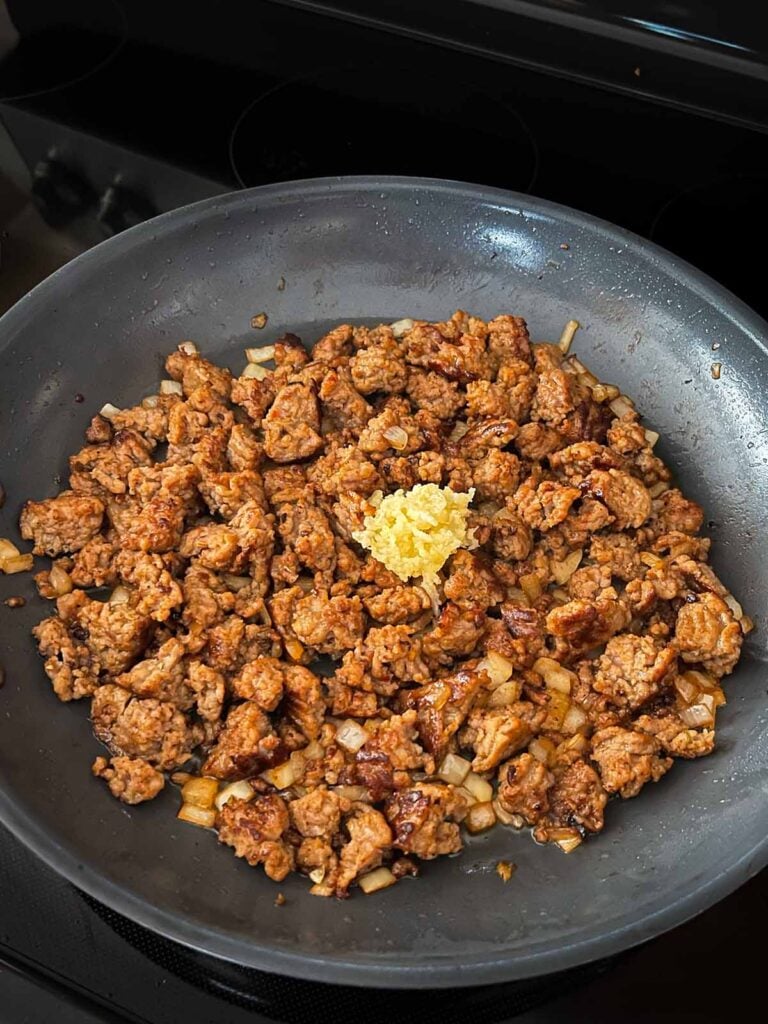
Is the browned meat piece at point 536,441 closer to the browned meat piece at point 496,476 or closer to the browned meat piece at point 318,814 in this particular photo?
the browned meat piece at point 496,476

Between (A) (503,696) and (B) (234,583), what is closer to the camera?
(A) (503,696)

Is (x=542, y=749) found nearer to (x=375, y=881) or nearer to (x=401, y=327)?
(x=375, y=881)

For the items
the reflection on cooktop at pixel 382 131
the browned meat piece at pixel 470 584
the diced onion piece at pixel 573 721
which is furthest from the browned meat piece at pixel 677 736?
the reflection on cooktop at pixel 382 131

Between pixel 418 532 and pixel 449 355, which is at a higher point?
pixel 449 355

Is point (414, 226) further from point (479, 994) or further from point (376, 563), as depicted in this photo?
point (479, 994)

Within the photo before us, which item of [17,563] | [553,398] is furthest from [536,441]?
[17,563]
